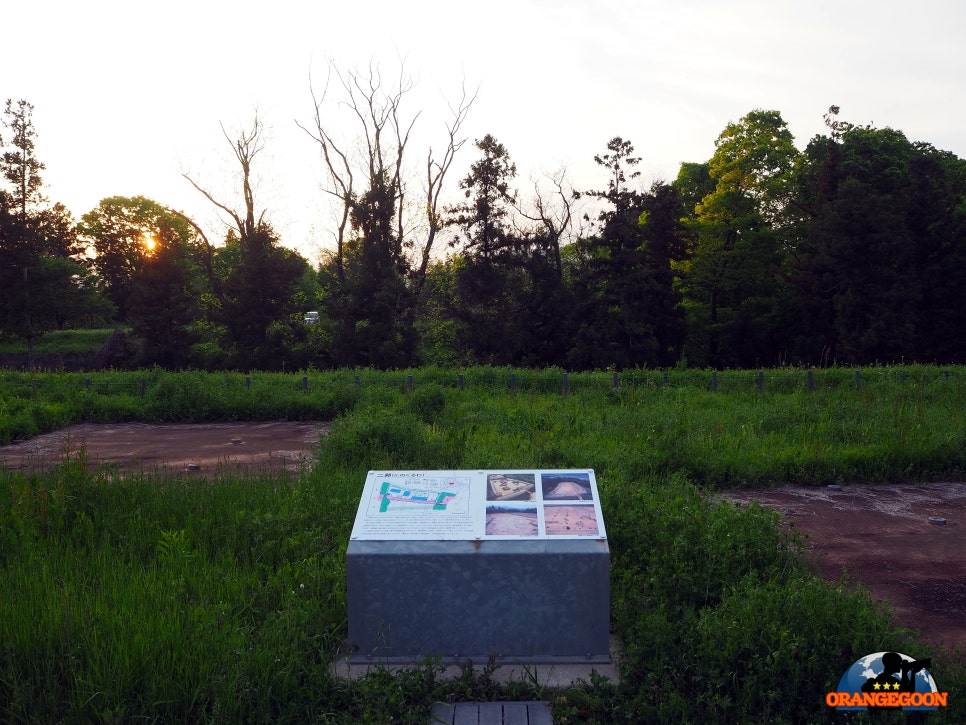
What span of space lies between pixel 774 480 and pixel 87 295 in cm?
4439

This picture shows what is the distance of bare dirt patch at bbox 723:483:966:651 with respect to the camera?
18.1 ft

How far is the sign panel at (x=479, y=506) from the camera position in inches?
177

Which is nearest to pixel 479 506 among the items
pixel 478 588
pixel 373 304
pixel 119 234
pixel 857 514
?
pixel 478 588

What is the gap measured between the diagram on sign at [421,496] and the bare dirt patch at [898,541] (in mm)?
2449

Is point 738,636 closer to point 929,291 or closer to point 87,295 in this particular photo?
point 929,291

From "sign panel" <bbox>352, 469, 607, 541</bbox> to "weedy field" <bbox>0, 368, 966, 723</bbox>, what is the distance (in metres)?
0.74

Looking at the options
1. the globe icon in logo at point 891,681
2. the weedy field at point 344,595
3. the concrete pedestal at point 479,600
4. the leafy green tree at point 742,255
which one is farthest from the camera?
the leafy green tree at point 742,255

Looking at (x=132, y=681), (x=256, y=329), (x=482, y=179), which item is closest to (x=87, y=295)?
(x=256, y=329)

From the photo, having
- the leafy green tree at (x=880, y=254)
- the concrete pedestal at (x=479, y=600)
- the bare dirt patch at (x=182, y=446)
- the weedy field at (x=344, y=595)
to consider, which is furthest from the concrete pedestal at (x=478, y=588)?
the leafy green tree at (x=880, y=254)

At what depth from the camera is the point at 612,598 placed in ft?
17.2

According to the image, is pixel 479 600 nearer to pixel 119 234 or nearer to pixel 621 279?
pixel 621 279

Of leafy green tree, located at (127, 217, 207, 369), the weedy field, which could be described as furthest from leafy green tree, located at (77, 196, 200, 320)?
the weedy field

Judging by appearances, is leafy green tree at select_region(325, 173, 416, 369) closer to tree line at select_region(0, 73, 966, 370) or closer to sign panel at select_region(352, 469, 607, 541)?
tree line at select_region(0, 73, 966, 370)

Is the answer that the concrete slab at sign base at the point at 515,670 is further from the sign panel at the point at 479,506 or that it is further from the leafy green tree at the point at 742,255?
the leafy green tree at the point at 742,255
